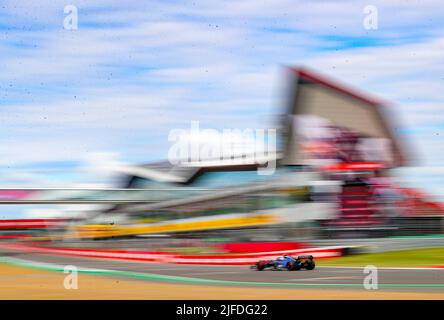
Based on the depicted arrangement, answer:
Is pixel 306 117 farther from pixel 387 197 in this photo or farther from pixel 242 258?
pixel 242 258

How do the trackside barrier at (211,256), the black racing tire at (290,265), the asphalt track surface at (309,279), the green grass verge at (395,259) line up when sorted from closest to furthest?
1. the asphalt track surface at (309,279)
2. the black racing tire at (290,265)
3. the trackside barrier at (211,256)
4. the green grass verge at (395,259)

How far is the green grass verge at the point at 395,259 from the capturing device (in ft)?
73.2

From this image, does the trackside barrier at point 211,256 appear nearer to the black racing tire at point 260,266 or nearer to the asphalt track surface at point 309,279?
the black racing tire at point 260,266

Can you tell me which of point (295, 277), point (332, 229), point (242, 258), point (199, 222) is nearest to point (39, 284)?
point (295, 277)

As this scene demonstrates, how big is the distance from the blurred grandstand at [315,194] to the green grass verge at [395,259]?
12688 millimetres

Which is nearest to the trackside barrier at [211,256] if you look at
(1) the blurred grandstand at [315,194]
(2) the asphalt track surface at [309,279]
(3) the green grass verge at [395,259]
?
(3) the green grass verge at [395,259]

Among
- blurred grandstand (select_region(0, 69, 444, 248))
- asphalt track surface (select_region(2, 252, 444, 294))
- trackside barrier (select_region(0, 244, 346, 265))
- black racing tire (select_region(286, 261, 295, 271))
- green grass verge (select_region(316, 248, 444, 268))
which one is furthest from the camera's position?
blurred grandstand (select_region(0, 69, 444, 248))

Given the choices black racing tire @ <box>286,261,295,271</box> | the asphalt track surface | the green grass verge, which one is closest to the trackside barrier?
the green grass verge

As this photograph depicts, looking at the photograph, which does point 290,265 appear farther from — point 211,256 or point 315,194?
point 315,194

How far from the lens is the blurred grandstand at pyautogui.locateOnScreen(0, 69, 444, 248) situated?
41375 mm

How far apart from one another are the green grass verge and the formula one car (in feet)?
12.8

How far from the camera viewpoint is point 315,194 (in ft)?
138

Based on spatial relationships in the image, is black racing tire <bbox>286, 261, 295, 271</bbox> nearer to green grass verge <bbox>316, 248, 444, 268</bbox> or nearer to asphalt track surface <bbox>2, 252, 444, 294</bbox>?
asphalt track surface <bbox>2, 252, 444, 294</bbox>
